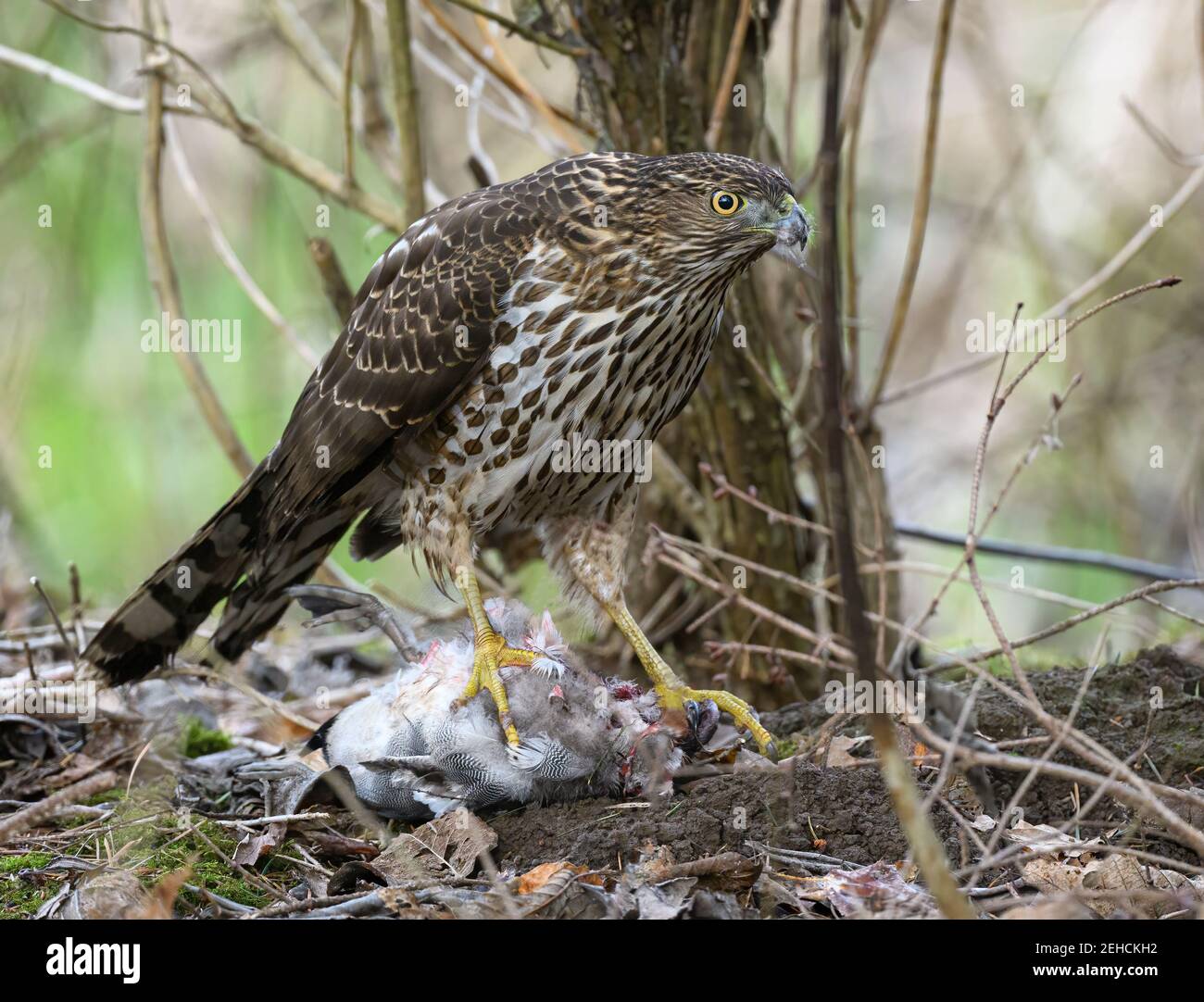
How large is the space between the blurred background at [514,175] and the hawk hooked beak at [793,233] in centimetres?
288

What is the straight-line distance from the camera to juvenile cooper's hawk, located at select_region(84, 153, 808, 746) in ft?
12.5

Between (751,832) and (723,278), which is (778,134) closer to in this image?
(723,278)

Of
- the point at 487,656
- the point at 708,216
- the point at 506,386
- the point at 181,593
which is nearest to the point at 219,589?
the point at 181,593

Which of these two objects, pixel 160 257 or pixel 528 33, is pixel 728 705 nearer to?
pixel 528 33

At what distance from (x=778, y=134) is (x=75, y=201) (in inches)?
175

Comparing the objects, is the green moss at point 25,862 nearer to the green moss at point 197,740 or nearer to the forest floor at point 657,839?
the forest floor at point 657,839

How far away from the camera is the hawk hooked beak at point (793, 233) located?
11.9ft

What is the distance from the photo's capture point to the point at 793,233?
11.9 ft

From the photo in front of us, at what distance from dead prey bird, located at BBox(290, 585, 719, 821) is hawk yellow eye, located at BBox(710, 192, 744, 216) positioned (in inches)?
55.6

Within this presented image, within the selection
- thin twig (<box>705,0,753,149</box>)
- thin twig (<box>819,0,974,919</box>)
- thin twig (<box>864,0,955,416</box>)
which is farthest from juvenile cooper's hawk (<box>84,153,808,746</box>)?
thin twig (<box>819,0,974,919</box>)

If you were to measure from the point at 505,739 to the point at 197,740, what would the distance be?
A: 55.9 inches

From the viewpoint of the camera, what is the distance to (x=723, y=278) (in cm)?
388

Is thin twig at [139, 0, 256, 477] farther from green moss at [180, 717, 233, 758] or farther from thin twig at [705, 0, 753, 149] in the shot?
thin twig at [705, 0, 753, 149]
